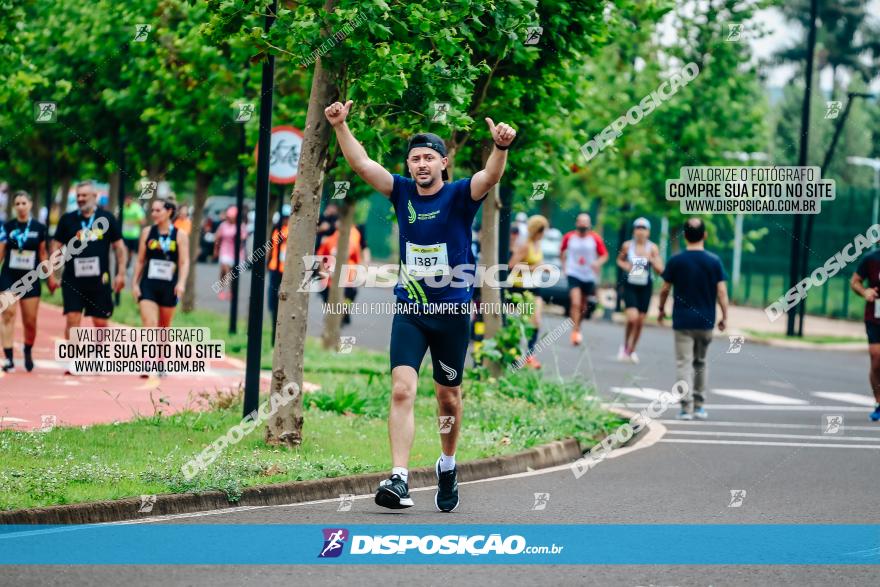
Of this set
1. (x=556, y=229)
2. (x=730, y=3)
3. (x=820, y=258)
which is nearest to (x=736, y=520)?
(x=730, y=3)

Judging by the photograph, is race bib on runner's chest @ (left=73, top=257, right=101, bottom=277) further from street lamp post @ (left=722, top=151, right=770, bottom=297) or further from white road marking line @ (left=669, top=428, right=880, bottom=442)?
street lamp post @ (left=722, top=151, right=770, bottom=297)

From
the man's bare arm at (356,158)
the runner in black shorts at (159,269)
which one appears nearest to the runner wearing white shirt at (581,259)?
the runner in black shorts at (159,269)

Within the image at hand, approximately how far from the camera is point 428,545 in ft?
25.0

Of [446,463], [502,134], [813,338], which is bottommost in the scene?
[446,463]

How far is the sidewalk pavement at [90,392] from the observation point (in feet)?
39.5

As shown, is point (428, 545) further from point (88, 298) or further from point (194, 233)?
point (194, 233)

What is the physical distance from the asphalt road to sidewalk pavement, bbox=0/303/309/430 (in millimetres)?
3058

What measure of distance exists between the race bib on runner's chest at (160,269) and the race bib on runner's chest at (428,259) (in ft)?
24.0

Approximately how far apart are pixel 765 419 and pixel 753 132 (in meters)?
16.6

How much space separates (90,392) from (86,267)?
1908mm

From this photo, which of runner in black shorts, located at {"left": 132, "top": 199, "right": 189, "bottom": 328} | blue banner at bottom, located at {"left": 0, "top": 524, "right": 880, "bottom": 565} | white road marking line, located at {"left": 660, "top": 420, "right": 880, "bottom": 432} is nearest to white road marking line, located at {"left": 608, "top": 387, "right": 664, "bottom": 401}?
white road marking line, located at {"left": 660, "top": 420, "right": 880, "bottom": 432}

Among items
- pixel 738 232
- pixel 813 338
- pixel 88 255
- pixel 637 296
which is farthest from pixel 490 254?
pixel 738 232

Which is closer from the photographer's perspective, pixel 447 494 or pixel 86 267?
pixel 447 494

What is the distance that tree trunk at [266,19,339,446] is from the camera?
10570mm
